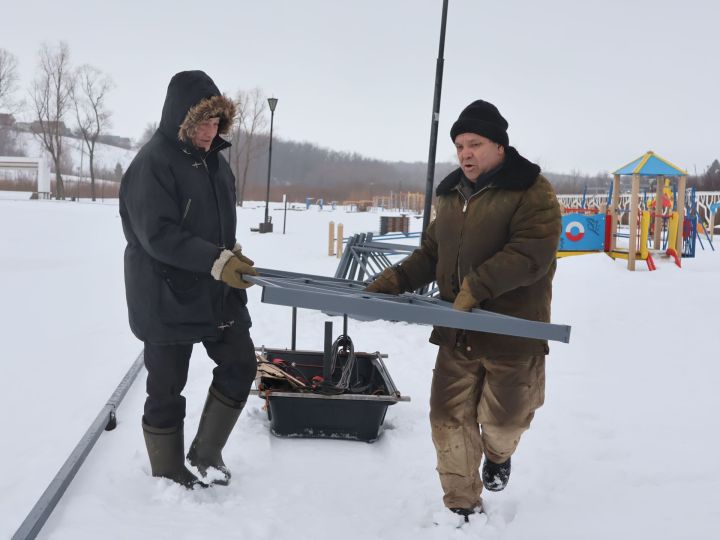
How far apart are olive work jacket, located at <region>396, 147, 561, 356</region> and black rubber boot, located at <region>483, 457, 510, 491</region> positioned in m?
0.63

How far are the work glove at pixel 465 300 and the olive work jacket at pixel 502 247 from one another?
0.02 m

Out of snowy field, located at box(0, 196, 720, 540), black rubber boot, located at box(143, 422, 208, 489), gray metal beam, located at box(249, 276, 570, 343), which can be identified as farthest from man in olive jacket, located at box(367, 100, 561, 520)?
black rubber boot, located at box(143, 422, 208, 489)

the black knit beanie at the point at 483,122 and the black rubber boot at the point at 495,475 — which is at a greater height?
the black knit beanie at the point at 483,122

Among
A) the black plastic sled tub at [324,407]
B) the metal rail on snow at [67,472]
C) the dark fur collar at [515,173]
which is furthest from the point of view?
the black plastic sled tub at [324,407]

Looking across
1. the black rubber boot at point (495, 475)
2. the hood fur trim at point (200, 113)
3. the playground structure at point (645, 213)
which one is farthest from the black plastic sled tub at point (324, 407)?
the playground structure at point (645, 213)

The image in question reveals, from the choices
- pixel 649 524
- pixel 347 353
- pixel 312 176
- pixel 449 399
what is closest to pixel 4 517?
pixel 449 399

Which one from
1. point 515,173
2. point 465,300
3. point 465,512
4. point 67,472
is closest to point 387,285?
Result: point 465,300

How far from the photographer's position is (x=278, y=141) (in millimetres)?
119875

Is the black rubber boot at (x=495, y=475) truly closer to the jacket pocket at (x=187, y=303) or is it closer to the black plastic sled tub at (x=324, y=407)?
the black plastic sled tub at (x=324, y=407)

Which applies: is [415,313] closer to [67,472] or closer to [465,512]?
[465,512]

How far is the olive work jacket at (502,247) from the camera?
2561 millimetres

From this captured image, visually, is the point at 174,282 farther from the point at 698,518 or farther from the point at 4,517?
the point at 698,518

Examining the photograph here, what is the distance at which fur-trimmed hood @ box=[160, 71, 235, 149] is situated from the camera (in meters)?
2.87

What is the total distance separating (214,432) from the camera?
3.19 m
